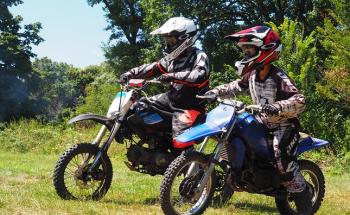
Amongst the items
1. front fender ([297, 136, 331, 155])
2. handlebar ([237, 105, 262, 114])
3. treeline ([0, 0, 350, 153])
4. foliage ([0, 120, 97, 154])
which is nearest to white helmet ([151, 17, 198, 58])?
handlebar ([237, 105, 262, 114])

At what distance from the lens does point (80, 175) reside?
244 inches

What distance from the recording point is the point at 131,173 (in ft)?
34.8

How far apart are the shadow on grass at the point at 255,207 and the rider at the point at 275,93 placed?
953mm

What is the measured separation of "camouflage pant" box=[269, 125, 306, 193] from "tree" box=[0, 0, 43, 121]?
A: 3515cm

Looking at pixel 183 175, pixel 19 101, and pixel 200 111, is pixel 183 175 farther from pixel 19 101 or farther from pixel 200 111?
pixel 19 101

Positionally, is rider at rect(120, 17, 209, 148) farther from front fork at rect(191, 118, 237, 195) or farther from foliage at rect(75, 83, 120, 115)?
foliage at rect(75, 83, 120, 115)

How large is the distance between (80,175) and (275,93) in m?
2.38

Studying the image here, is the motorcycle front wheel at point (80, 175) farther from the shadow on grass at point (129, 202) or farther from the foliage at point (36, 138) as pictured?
the foliage at point (36, 138)

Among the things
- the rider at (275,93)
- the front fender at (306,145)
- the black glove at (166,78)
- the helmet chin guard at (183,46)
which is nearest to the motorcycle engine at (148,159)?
the black glove at (166,78)

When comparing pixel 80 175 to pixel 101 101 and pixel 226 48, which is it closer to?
pixel 226 48

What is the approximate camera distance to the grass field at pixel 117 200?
18.6 feet

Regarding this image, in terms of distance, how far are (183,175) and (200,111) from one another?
1.41m

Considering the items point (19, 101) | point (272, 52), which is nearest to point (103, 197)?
point (272, 52)

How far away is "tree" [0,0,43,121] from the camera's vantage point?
1522 inches
